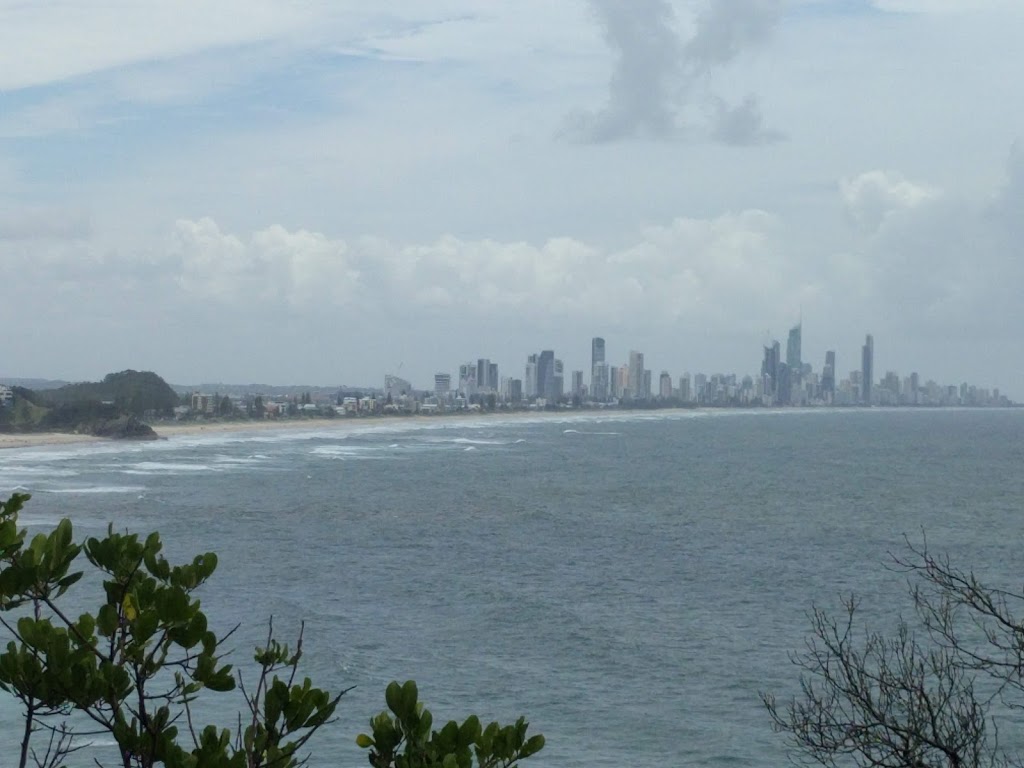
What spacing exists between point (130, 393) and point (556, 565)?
13193cm

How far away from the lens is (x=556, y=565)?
3706 cm

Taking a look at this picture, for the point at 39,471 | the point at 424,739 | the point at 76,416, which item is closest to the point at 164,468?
the point at 39,471

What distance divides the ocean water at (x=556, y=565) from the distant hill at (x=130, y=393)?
214 ft

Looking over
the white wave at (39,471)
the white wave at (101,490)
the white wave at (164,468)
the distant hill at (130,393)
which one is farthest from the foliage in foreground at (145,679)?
the distant hill at (130,393)

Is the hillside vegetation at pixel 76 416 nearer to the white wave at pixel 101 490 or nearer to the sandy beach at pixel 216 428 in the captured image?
the sandy beach at pixel 216 428

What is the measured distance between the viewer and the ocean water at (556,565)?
830 inches

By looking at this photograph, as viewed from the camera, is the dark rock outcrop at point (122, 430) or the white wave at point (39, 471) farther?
the dark rock outcrop at point (122, 430)

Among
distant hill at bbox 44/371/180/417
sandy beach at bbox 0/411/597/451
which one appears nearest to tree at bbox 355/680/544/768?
sandy beach at bbox 0/411/597/451

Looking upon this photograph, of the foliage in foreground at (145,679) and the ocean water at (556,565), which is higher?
the foliage in foreground at (145,679)

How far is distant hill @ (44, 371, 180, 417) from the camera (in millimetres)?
150625

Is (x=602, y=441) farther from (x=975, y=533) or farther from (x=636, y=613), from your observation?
(x=636, y=613)

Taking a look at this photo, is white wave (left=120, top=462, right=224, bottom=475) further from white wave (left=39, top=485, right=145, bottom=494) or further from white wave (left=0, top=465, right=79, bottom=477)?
white wave (left=39, top=485, right=145, bottom=494)

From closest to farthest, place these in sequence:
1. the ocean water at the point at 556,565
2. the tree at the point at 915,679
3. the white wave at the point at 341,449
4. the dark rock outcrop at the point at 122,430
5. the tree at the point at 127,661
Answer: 1. the tree at the point at 127,661
2. the tree at the point at 915,679
3. the ocean water at the point at 556,565
4. the white wave at the point at 341,449
5. the dark rock outcrop at the point at 122,430

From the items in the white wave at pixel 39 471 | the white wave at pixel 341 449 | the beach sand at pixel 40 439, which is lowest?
the white wave at pixel 341 449
